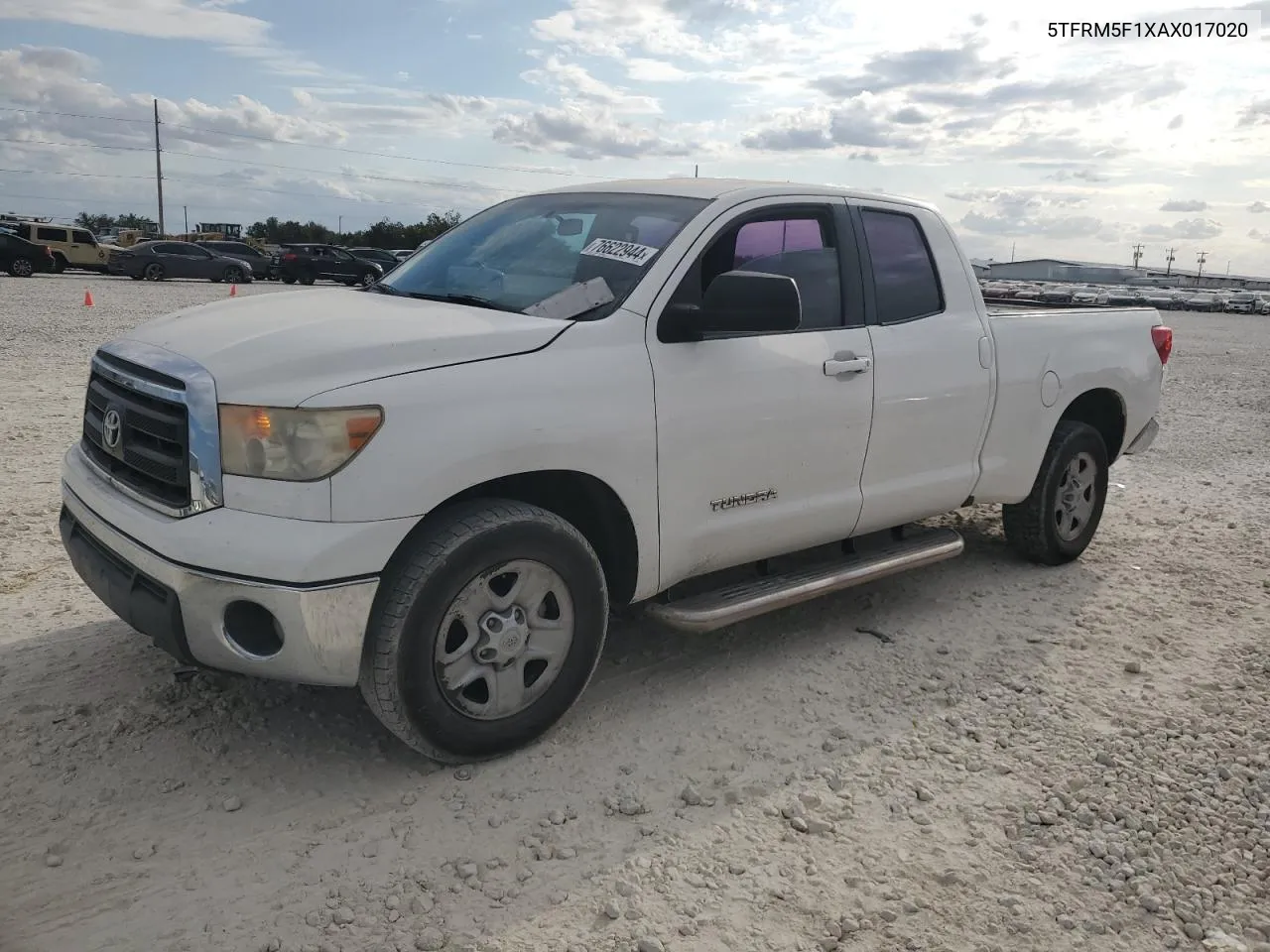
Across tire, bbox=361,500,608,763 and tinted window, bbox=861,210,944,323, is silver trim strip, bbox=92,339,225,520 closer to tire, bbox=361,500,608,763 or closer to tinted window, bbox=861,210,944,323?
tire, bbox=361,500,608,763

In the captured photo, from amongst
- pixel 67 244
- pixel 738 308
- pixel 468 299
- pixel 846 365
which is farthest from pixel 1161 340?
pixel 67 244

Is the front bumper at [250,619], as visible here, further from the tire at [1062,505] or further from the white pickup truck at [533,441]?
the tire at [1062,505]

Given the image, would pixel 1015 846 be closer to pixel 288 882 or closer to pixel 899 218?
pixel 288 882

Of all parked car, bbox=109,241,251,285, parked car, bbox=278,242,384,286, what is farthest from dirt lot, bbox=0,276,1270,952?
parked car, bbox=278,242,384,286

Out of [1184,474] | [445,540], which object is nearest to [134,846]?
[445,540]

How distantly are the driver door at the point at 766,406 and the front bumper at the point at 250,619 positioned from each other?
1186 mm

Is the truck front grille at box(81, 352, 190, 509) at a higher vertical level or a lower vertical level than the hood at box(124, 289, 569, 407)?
lower

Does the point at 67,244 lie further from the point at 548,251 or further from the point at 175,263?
the point at 548,251

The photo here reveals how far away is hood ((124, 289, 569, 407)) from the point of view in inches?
119

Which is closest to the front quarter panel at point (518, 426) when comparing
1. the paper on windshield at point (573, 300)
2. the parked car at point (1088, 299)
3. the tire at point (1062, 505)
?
the paper on windshield at point (573, 300)

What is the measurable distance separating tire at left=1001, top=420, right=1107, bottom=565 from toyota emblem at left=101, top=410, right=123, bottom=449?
170 inches

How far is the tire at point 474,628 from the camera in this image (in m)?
3.10

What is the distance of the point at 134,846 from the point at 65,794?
395mm

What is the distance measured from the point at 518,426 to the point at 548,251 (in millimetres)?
1085
